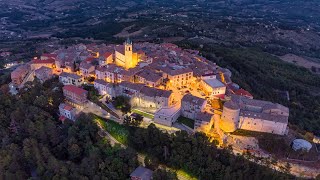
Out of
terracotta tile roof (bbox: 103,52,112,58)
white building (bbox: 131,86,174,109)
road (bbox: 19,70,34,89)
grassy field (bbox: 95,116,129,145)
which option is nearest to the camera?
grassy field (bbox: 95,116,129,145)

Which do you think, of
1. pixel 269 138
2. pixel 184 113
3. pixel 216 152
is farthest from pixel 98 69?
pixel 269 138

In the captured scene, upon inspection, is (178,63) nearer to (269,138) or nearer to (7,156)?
(269,138)

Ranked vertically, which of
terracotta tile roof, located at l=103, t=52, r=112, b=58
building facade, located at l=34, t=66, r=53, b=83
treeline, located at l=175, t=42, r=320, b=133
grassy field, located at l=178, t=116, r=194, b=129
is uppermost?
terracotta tile roof, located at l=103, t=52, r=112, b=58

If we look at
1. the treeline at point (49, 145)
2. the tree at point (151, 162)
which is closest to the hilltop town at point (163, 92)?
the treeline at point (49, 145)

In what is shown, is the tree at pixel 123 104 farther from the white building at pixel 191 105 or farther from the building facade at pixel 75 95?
the white building at pixel 191 105

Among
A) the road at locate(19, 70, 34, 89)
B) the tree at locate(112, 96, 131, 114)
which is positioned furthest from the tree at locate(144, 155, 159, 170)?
the road at locate(19, 70, 34, 89)

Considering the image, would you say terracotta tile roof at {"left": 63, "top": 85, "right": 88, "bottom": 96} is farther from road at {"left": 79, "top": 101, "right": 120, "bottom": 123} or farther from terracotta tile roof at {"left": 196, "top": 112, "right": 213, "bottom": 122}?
terracotta tile roof at {"left": 196, "top": 112, "right": 213, "bottom": 122}

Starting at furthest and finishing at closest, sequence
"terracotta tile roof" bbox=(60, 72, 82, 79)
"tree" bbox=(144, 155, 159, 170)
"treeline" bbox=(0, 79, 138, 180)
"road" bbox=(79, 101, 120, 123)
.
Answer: "terracotta tile roof" bbox=(60, 72, 82, 79)
"road" bbox=(79, 101, 120, 123)
"treeline" bbox=(0, 79, 138, 180)
"tree" bbox=(144, 155, 159, 170)

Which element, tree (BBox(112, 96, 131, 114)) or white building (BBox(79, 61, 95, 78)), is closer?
tree (BBox(112, 96, 131, 114))

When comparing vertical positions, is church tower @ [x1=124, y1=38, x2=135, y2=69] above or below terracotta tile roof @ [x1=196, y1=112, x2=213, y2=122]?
above
